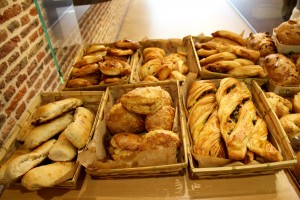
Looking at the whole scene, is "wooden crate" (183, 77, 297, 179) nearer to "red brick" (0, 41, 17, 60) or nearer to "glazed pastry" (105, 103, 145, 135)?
"glazed pastry" (105, 103, 145, 135)

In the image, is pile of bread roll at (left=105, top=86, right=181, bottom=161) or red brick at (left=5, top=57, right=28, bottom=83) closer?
pile of bread roll at (left=105, top=86, right=181, bottom=161)

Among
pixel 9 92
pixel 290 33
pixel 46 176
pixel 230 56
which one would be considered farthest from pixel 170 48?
pixel 46 176

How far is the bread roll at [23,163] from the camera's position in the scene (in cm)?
93

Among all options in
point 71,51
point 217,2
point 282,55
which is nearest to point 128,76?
point 282,55

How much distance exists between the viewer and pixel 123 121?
1107mm

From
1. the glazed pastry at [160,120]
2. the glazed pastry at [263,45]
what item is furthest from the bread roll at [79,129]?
the glazed pastry at [263,45]

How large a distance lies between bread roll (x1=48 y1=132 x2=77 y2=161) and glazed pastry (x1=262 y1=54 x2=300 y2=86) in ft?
3.68

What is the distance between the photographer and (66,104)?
118 cm

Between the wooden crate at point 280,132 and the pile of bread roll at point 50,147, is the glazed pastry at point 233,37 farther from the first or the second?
the pile of bread roll at point 50,147

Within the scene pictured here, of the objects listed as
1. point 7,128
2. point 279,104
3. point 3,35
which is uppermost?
point 3,35

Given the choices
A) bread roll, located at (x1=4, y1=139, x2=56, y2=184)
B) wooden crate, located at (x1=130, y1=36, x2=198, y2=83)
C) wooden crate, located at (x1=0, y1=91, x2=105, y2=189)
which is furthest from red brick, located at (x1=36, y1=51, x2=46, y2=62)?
bread roll, located at (x1=4, y1=139, x2=56, y2=184)

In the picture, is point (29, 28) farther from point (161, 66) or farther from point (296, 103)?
point (296, 103)

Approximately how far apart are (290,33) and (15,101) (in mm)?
1746

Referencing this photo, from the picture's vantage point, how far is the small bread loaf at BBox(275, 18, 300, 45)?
1500 millimetres
